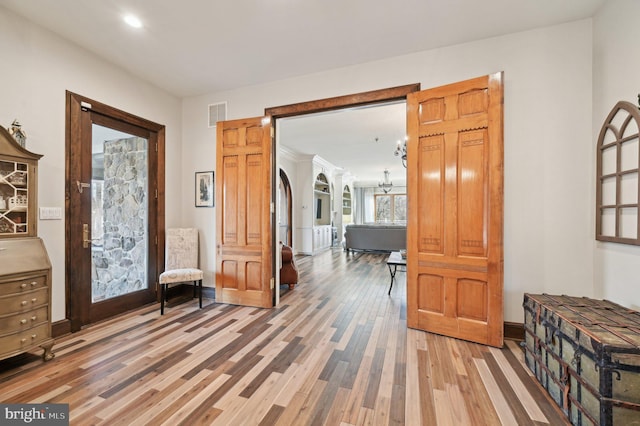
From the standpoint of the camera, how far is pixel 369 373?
2.03m

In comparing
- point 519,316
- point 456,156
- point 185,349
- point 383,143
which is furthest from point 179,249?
point 383,143

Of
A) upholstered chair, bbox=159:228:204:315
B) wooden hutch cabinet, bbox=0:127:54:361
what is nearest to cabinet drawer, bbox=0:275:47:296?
wooden hutch cabinet, bbox=0:127:54:361

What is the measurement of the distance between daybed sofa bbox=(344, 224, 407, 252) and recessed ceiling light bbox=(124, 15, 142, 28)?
6.96 meters

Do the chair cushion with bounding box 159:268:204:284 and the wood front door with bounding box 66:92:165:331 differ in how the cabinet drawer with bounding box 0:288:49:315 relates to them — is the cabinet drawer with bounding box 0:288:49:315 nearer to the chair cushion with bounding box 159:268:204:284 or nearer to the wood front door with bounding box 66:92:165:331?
the wood front door with bounding box 66:92:165:331

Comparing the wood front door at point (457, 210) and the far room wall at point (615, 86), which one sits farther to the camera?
the wood front door at point (457, 210)

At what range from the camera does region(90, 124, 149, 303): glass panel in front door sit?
3.06 metres

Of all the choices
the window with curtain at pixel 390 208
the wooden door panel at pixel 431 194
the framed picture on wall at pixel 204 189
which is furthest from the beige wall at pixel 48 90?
the window with curtain at pixel 390 208

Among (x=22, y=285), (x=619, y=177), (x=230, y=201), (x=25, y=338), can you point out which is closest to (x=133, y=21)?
(x=230, y=201)

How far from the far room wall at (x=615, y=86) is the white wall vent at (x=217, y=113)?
4.00 metres

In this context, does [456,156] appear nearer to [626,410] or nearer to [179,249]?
[626,410]

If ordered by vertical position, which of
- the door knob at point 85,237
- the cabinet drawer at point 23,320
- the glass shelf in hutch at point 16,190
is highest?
the glass shelf in hutch at point 16,190

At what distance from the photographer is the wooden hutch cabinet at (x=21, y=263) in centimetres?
196

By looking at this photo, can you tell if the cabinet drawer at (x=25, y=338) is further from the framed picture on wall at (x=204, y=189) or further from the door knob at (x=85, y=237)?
the framed picture on wall at (x=204, y=189)

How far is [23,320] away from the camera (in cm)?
204
